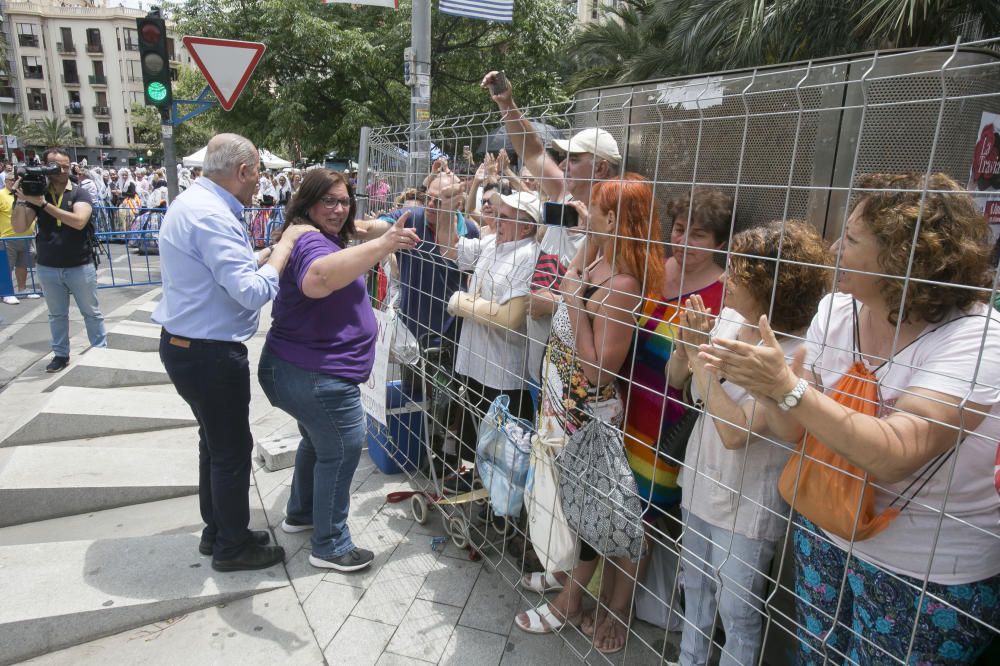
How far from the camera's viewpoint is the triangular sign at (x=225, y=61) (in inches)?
214

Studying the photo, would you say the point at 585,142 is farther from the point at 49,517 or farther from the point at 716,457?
the point at 49,517

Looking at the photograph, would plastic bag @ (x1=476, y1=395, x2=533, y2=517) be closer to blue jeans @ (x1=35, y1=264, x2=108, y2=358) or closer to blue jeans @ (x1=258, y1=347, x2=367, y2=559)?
blue jeans @ (x1=258, y1=347, x2=367, y2=559)

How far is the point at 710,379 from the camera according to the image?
1.67 meters

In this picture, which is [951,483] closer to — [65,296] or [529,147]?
[529,147]

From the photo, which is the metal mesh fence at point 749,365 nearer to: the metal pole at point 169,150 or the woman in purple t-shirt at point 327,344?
the woman in purple t-shirt at point 327,344

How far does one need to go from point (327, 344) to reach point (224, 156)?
90cm

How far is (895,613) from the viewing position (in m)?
1.44

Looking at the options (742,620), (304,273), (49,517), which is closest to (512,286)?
(304,273)

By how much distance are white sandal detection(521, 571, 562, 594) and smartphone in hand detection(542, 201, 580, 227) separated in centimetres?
151

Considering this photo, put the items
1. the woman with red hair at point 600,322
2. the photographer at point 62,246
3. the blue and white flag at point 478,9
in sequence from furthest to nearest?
the blue and white flag at point 478,9
the photographer at point 62,246
the woman with red hair at point 600,322

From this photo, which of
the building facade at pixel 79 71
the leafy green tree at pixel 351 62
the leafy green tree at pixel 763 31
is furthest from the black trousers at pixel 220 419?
the building facade at pixel 79 71

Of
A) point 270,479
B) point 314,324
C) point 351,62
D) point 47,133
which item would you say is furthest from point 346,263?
point 47,133

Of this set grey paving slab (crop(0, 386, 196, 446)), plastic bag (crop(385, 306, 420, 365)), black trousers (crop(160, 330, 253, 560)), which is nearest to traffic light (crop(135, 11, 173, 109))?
grey paving slab (crop(0, 386, 196, 446))

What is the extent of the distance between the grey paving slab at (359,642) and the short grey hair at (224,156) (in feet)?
6.52
